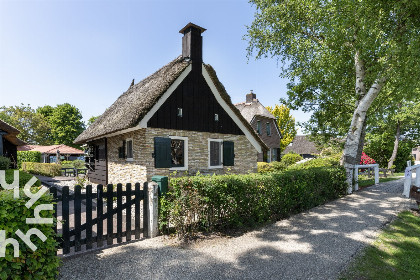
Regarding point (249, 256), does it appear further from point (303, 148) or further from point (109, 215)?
point (303, 148)

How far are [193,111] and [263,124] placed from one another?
18180 mm

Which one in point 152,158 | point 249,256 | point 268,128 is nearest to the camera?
point 249,256

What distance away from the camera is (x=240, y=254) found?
423 cm

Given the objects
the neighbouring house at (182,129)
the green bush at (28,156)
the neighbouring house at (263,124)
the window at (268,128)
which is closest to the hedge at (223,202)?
the neighbouring house at (182,129)

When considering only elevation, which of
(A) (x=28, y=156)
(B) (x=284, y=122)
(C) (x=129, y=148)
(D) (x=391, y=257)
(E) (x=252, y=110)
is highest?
(E) (x=252, y=110)

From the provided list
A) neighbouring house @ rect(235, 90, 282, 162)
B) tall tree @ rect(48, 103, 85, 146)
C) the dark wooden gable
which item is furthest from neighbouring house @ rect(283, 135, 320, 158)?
tall tree @ rect(48, 103, 85, 146)

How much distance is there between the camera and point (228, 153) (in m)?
11.8

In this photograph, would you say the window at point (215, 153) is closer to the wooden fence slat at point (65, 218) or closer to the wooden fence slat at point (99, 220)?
the wooden fence slat at point (99, 220)

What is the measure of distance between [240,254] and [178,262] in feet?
3.69

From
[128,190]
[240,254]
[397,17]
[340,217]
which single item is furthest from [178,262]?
[397,17]

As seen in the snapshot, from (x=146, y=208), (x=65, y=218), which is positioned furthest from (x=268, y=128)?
(x=65, y=218)

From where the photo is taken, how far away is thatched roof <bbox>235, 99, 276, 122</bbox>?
26708 mm

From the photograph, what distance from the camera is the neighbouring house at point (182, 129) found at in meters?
9.41

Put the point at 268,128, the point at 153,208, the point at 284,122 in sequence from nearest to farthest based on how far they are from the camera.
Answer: the point at 153,208 → the point at 268,128 → the point at 284,122
